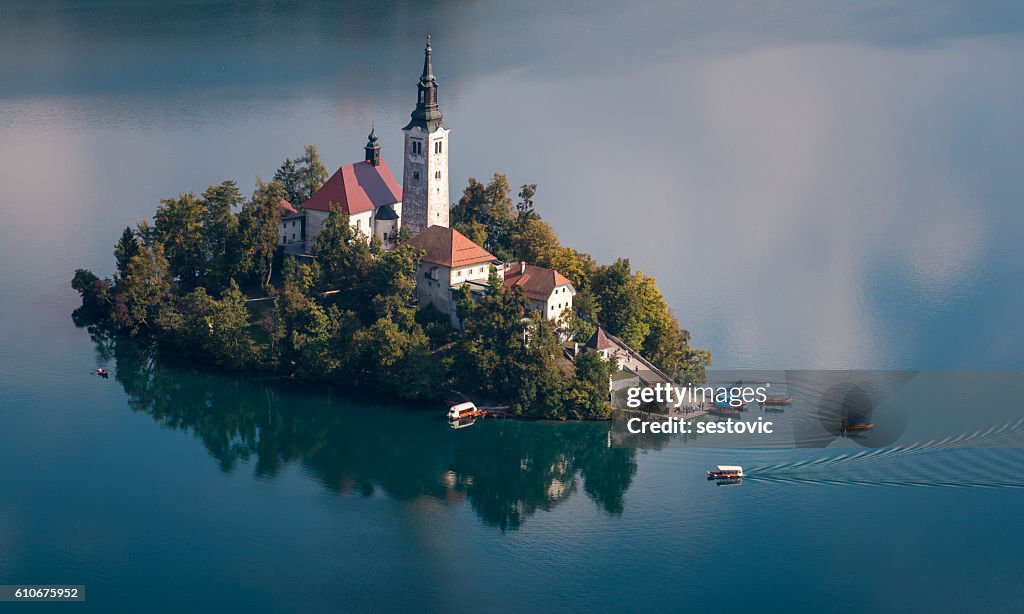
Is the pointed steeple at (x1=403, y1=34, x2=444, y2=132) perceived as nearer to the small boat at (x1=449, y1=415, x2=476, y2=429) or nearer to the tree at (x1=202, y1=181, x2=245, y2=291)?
the tree at (x1=202, y1=181, x2=245, y2=291)

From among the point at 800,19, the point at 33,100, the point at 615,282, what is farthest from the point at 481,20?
the point at 615,282

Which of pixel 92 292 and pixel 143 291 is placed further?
pixel 92 292

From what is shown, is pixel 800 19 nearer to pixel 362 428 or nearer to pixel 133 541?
pixel 362 428

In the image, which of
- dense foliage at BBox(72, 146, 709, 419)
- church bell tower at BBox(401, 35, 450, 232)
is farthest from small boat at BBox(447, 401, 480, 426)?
church bell tower at BBox(401, 35, 450, 232)

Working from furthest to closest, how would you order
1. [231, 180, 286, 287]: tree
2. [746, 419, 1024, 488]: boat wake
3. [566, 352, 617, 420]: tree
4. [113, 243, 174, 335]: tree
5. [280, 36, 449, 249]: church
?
[231, 180, 286, 287]: tree
[113, 243, 174, 335]: tree
[280, 36, 449, 249]: church
[566, 352, 617, 420]: tree
[746, 419, 1024, 488]: boat wake

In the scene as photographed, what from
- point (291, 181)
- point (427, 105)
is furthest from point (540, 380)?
point (291, 181)

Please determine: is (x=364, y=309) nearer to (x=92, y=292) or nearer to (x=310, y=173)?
(x=310, y=173)

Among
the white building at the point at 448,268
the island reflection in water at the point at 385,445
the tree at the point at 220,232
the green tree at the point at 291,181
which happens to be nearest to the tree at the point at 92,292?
the tree at the point at 220,232
